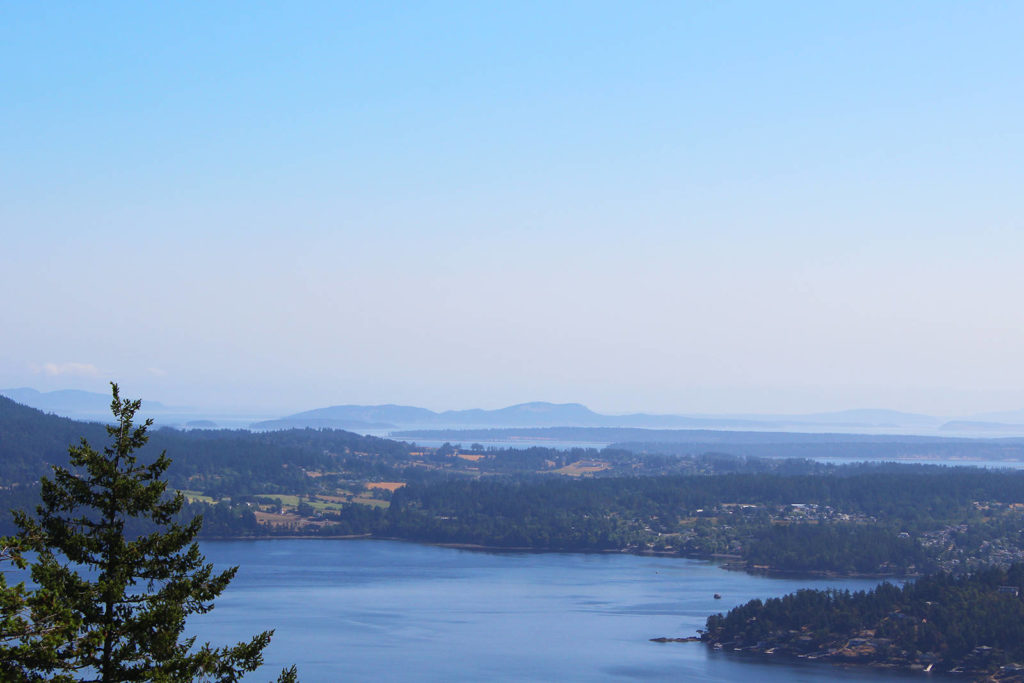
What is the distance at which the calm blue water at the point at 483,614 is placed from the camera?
51.7 m

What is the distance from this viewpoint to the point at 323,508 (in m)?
126

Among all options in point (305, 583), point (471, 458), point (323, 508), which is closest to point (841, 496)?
point (323, 508)

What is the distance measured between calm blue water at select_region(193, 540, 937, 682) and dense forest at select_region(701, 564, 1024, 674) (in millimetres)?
2860

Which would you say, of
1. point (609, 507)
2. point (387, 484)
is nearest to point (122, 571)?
point (609, 507)

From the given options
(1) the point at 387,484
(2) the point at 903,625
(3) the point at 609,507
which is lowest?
(2) the point at 903,625

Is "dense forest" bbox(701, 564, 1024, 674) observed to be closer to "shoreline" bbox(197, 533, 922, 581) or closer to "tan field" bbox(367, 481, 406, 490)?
"shoreline" bbox(197, 533, 922, 581)

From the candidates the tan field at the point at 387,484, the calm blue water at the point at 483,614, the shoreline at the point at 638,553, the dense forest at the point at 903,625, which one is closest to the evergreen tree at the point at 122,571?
the calm blue water at the point at 483,614

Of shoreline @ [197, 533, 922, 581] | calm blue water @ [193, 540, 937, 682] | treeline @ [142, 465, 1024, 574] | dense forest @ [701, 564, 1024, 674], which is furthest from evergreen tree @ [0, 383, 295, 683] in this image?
treeline @ [142, 465, 1024, 574]

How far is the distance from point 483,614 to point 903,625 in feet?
75.0

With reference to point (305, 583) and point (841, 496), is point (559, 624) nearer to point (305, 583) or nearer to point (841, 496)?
point (305, 583)

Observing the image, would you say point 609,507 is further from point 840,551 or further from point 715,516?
point 840,551

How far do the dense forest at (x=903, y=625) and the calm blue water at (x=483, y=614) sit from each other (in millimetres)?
2860

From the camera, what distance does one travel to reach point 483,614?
220 feet

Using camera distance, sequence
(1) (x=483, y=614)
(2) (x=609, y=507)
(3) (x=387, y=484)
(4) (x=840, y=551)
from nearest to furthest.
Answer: (1) (x=483, y=614), (4) (x=840, y=551), (2) (x=609, y=507), (3) (x=387, y=484)
